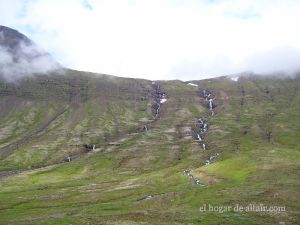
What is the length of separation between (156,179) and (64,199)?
43278 millimetres

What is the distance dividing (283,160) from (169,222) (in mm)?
100950

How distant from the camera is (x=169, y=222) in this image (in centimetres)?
9462

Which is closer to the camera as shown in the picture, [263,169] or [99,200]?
[99,200]

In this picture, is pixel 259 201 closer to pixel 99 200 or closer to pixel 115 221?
pixel 115 221

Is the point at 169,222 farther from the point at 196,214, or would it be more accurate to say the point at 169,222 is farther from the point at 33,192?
the point at 33,192

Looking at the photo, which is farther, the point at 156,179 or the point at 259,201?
the point at 156,179

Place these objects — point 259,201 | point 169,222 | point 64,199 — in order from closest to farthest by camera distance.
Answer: point 169,222 → point 259,201 → point 64,199

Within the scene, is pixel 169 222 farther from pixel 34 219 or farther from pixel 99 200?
pixel 99 200

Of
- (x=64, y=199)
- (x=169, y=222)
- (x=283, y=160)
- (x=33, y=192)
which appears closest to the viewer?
(x=169, y=222)

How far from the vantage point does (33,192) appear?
161875mm

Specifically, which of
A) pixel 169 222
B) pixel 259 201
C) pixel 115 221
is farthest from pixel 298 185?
pixel 115 221

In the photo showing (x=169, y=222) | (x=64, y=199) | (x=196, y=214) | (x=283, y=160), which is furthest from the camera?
(x=283, y=160)

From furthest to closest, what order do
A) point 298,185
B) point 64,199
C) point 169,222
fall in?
point 64,199, point 298,185, point 169,222

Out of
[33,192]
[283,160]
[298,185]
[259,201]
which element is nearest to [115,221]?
[259,201]
